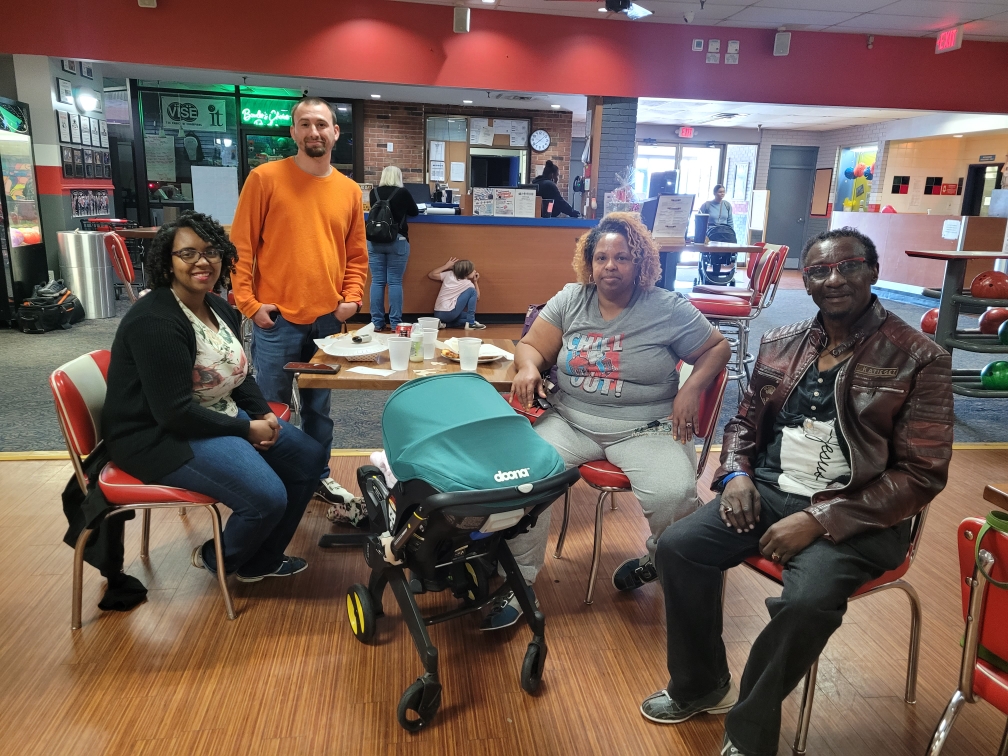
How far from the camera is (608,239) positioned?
2.31 m

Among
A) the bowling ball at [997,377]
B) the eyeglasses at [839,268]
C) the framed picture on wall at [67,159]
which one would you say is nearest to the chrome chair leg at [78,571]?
the eyeglasses at [839,268]

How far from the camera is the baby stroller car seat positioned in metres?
1.63

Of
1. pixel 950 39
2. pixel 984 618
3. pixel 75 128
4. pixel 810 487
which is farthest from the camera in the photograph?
pixel 75 128

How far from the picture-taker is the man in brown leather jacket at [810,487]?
158 centimetres

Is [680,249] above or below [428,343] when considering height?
above

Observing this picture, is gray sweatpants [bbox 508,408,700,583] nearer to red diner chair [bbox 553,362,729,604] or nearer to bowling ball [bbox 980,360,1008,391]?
red diner chair [bbox 553,362,729,604]

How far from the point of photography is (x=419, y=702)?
69.6 inches

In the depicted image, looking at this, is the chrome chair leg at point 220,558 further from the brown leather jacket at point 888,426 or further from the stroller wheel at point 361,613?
the brown leather jacket at point 888,426

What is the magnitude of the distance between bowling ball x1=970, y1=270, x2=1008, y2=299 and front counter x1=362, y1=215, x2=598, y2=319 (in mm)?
3152

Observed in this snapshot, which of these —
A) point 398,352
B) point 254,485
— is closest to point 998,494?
point 398,352

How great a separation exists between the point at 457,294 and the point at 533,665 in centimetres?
459

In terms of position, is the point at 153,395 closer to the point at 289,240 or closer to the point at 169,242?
the point at 169,242

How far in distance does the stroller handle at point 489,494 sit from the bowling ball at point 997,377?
4.16m

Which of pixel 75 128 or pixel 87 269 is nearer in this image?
pixel 87 269
